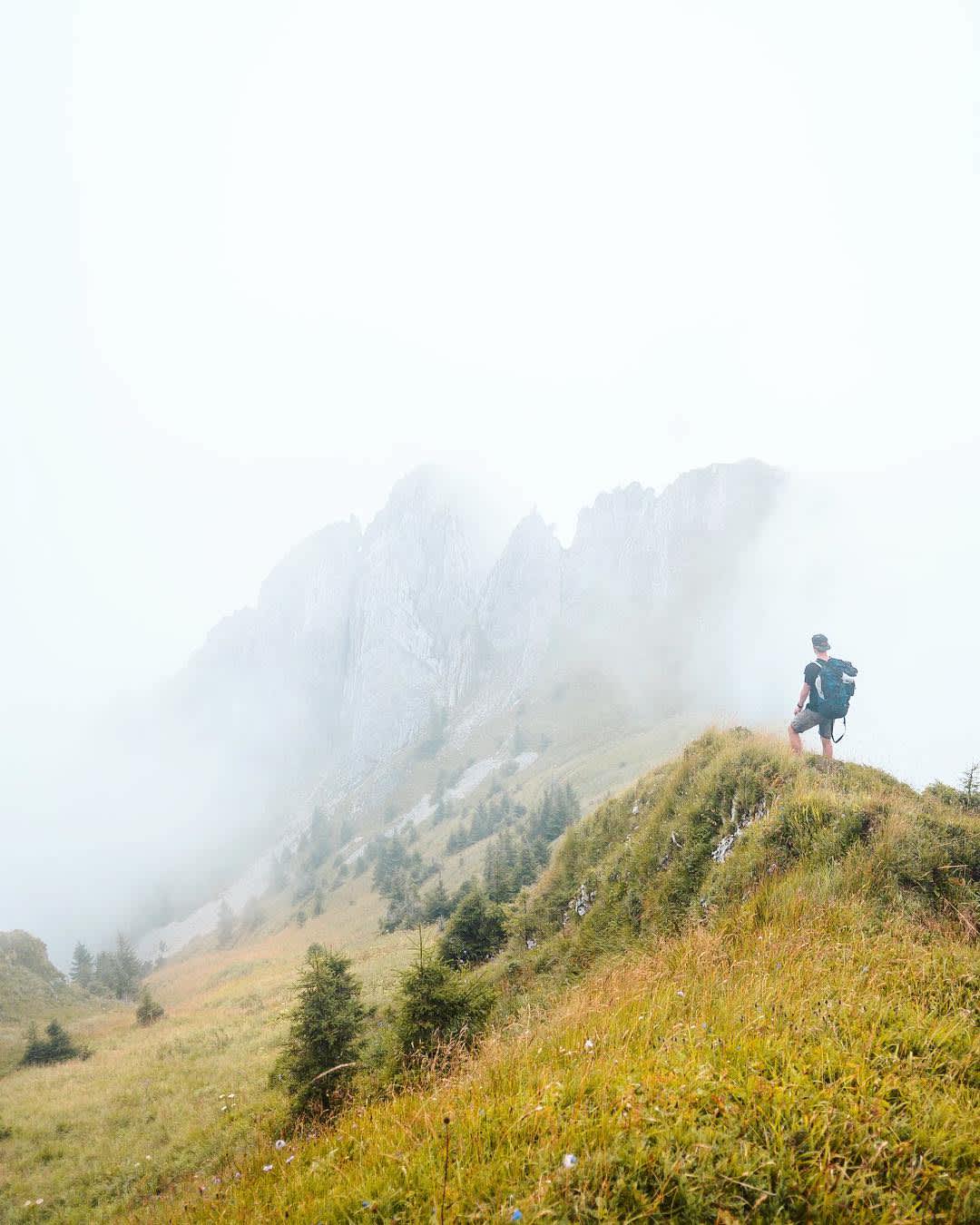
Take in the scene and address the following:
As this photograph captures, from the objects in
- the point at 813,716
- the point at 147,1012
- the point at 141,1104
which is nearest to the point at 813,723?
the point at 813,716

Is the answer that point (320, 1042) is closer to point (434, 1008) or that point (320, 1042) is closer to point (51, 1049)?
point (434, 1008)

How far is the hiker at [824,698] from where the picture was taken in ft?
37.9

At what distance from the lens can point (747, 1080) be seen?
3.44 meters

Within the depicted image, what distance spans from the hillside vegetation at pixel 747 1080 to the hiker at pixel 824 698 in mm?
3251

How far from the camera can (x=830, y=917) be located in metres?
6.26

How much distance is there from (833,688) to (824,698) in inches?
12.5

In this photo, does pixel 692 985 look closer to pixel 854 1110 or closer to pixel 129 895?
pixel 854 1110

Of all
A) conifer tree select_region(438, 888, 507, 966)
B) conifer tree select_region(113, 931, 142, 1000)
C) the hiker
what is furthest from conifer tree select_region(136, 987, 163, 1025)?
conifer tree select_region(113, 931, 142, 1000)

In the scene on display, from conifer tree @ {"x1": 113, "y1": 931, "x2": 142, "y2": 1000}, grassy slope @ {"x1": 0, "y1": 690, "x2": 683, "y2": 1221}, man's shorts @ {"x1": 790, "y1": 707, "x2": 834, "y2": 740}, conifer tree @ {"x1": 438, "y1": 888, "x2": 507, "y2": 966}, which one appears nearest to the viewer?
grassy slope @ {"x1": 0, "y1": 690, "x2": 683, "y2": 1221}

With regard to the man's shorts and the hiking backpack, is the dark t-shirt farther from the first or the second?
the man's shorts

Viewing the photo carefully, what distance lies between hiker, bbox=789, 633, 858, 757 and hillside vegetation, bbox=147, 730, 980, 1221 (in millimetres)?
3251

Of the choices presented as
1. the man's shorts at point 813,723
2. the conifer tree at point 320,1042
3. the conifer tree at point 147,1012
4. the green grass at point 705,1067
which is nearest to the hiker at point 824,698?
the man's shorts at point 813,723

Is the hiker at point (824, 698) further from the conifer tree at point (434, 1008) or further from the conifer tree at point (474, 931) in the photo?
the conifer tree at point (474, 931)

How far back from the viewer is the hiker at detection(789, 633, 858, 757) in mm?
11539
